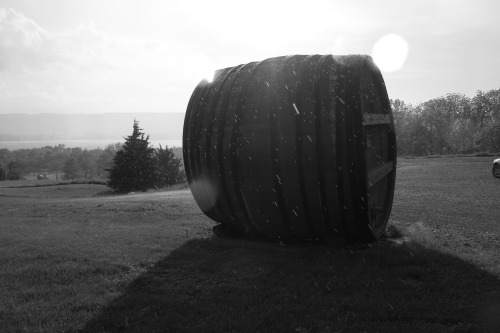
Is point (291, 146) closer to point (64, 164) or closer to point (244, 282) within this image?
point (244, 282)

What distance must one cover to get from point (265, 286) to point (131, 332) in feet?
4.89

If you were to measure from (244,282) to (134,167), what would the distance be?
36189 millimetres

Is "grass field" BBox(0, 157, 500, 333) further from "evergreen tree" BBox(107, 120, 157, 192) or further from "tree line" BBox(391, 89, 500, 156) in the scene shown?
"tree line" BBox(391, 89, 500, 156)

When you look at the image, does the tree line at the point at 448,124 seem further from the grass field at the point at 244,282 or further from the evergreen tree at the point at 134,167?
the grass field at the point at 244,282

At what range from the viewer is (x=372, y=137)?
5.96 meters

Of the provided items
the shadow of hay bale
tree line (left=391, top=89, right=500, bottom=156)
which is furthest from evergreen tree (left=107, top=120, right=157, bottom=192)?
tree line (left=391, top=89, right=500, bottom=156)

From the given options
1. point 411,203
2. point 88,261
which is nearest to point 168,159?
point 411,203

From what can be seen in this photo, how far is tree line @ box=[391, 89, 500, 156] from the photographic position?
68.9m

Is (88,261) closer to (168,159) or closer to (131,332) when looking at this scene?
(131,332)

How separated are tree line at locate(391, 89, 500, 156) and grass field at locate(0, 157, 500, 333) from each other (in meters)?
67.6

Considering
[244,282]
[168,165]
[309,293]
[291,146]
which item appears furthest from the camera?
[168,165]

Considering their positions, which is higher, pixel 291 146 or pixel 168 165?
pixel 291 146

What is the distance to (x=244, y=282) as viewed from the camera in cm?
452

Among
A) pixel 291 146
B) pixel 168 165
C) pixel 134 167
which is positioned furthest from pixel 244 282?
pixel 168 165
